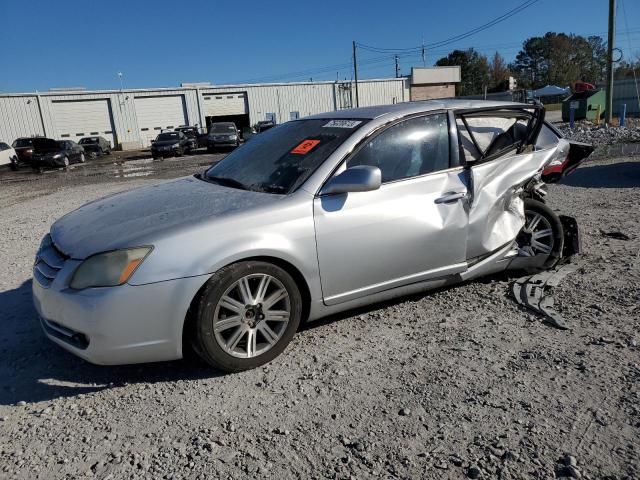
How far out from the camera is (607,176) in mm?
9570

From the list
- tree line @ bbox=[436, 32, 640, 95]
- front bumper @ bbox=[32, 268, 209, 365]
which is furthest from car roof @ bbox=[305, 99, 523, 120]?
tree line @ bbox=[436, 32, 640, 95]

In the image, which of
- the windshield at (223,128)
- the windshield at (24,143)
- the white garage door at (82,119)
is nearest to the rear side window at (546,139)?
the windshield at (223,128)

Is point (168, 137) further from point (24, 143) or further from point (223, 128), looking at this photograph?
point (24, 143)

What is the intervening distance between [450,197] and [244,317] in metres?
1.75

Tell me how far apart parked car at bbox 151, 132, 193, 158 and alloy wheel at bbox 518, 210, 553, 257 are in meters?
24.7

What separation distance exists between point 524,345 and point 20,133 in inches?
1755

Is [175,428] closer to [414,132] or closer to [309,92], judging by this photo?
[414,132]

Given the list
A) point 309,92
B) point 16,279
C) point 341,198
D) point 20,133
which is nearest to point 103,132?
point 20,133

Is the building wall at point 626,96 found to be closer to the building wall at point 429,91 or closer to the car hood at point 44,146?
the building wall at point 429,91

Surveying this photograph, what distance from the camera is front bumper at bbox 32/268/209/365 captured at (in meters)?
2.78

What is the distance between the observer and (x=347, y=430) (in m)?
2.53

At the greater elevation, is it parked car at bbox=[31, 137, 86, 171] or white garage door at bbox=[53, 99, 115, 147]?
white garage door at bbox=[53, 99, 115, 147]

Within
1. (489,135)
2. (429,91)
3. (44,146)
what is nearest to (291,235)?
(489,135)

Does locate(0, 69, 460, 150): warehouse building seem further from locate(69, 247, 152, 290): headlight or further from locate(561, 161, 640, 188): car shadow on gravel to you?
locate(69, 247, 152, 290): headlight
